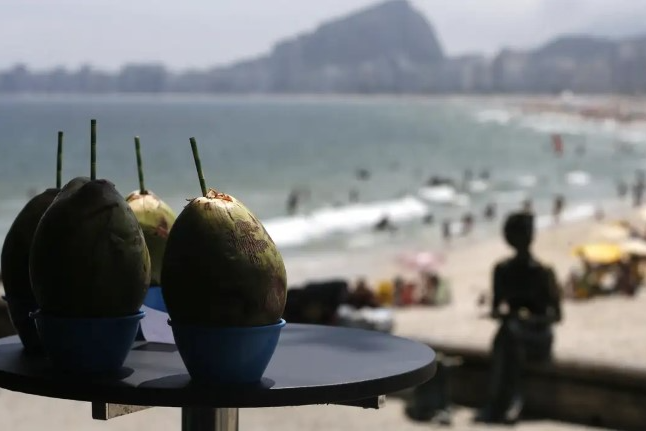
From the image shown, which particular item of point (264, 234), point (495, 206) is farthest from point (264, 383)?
point (495, 206)

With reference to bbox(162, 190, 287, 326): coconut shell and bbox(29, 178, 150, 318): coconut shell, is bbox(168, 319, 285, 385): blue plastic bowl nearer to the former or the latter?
bbox(162, 190, 287, 326): coconut shell

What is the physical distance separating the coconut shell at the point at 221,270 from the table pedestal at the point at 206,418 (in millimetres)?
481

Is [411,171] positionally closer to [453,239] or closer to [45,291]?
[453,239]

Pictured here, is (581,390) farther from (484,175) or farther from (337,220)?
(484,175)

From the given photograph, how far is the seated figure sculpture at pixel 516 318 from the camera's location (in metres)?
8.00

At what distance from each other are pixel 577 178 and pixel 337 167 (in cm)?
1895

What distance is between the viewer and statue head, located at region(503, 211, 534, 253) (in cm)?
801

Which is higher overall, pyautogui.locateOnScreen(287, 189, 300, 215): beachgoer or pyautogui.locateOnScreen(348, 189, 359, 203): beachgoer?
pyautogui.locateOnScreen(287, 189, 300, 215): beachgoer

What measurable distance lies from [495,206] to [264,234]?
201 feet

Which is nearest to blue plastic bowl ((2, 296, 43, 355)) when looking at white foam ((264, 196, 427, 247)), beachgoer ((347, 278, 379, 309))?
beachgoer ((347, 278, 379, 309))

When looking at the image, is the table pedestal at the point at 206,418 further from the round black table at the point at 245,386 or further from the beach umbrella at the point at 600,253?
the beach umbrella at the point at 600,253

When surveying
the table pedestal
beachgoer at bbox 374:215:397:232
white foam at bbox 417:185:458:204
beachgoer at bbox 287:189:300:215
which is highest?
the table pedestal

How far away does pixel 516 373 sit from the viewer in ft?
26.6

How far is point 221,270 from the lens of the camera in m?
2.76
